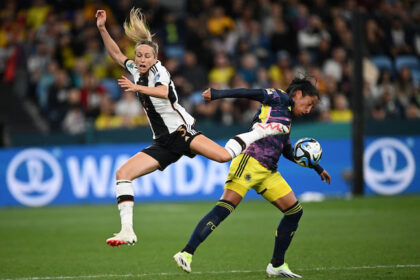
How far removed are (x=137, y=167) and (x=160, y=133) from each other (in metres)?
0.45

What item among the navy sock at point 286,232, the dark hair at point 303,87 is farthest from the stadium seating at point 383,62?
the navy sock at point 286,232

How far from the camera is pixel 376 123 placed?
50.3 feet

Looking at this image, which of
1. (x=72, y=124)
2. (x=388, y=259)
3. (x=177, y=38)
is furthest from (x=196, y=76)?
(x=388, y=259)

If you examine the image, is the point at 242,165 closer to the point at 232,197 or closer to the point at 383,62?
the point at 232,197

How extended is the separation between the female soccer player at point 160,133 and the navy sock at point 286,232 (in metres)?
0.78

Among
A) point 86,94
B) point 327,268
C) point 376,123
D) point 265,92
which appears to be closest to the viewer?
point 265,92

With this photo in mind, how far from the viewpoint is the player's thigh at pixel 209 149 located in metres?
6.45

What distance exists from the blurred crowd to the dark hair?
28.7 ft

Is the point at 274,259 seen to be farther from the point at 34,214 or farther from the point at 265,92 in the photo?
the point at 34,214

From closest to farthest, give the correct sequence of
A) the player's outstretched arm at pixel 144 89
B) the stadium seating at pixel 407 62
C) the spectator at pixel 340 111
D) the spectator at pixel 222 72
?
the player's outstretched arm at pixel 144 89 < the stadium seating at pixel 407 62 < the spectator at pixel 340 111 < the spectator at pixel 222 72

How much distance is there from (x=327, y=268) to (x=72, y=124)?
33.8ft

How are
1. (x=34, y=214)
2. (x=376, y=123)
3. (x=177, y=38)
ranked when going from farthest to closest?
1. (x=177, y=38)
2. (x=376, y=123)
3. (x=34, y=214)

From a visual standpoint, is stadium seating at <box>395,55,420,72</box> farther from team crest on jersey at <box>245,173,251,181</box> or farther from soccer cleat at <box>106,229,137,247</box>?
soccer cleat at <box>106,229,137,247</box>

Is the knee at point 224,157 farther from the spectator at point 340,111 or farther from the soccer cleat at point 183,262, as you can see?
the spectator at point 340,111
